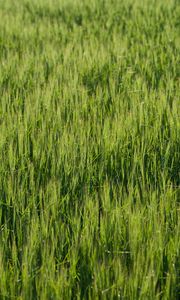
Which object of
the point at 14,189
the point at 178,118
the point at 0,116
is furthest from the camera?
the point at 0,116

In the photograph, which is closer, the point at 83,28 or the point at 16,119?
the point at 16,119

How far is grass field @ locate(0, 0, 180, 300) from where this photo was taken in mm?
1290

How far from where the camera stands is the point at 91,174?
→ 5.99 feet

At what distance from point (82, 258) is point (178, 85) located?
5.24ft

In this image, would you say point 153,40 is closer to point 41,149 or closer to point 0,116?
point 0,116

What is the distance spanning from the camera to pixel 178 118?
2191mm

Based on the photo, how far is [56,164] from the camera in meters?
1.89

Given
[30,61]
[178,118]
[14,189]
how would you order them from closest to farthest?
1. [14,189]
2. [178,118]
3. [30,61]

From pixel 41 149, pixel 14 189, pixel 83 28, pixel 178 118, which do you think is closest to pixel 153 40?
pixel 83 28

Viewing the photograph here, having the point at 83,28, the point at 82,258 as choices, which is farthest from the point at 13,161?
the point at 83,28

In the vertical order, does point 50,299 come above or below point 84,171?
below

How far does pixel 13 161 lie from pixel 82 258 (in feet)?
2.09

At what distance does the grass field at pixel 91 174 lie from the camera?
50.8 inches

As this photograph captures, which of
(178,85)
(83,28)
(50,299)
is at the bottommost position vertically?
(50,299)
